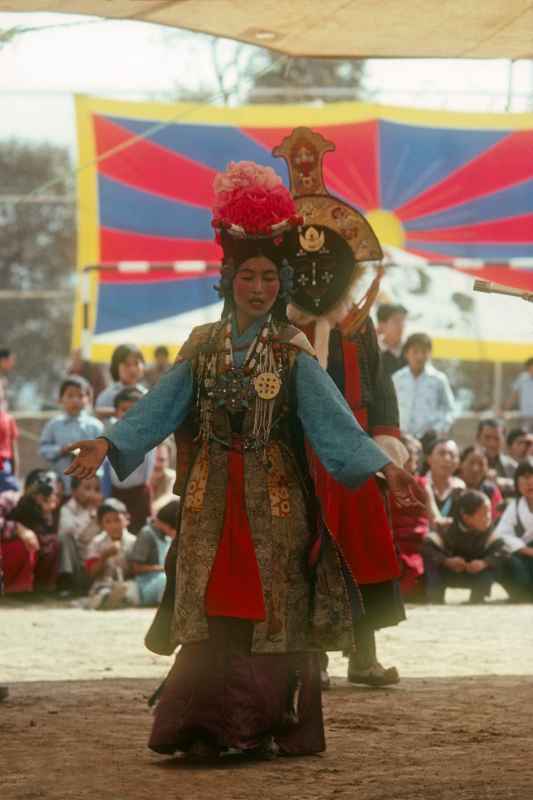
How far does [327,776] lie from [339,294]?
236cm

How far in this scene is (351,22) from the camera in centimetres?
836

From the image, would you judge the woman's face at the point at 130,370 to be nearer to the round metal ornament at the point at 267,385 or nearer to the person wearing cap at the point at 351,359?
the person wearing cap at the point at 351,359

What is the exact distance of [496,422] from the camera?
47.4 feet

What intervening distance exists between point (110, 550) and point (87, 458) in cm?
621

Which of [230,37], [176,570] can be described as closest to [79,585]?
[230,37]

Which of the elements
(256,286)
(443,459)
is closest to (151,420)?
(256,286)

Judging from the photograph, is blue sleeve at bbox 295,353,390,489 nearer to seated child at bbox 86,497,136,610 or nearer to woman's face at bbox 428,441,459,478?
seated child at bbox 86,497,136,610

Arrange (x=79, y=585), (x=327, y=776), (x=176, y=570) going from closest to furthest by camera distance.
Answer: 1. (x=327, y=776)
2. (x=176, y=570)
3. (x=79, y=585)

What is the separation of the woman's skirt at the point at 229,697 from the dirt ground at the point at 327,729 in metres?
0.09

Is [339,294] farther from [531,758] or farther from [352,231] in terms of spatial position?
[531,758]

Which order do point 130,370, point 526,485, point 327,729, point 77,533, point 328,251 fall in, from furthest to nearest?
point 130,370
point 526,485
point 77,533
point 328,251
point 327,729

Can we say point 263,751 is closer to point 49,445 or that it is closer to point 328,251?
point 328,251

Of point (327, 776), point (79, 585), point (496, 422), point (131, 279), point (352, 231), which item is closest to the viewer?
point (327, 776)

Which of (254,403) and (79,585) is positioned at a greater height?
(254,403)
